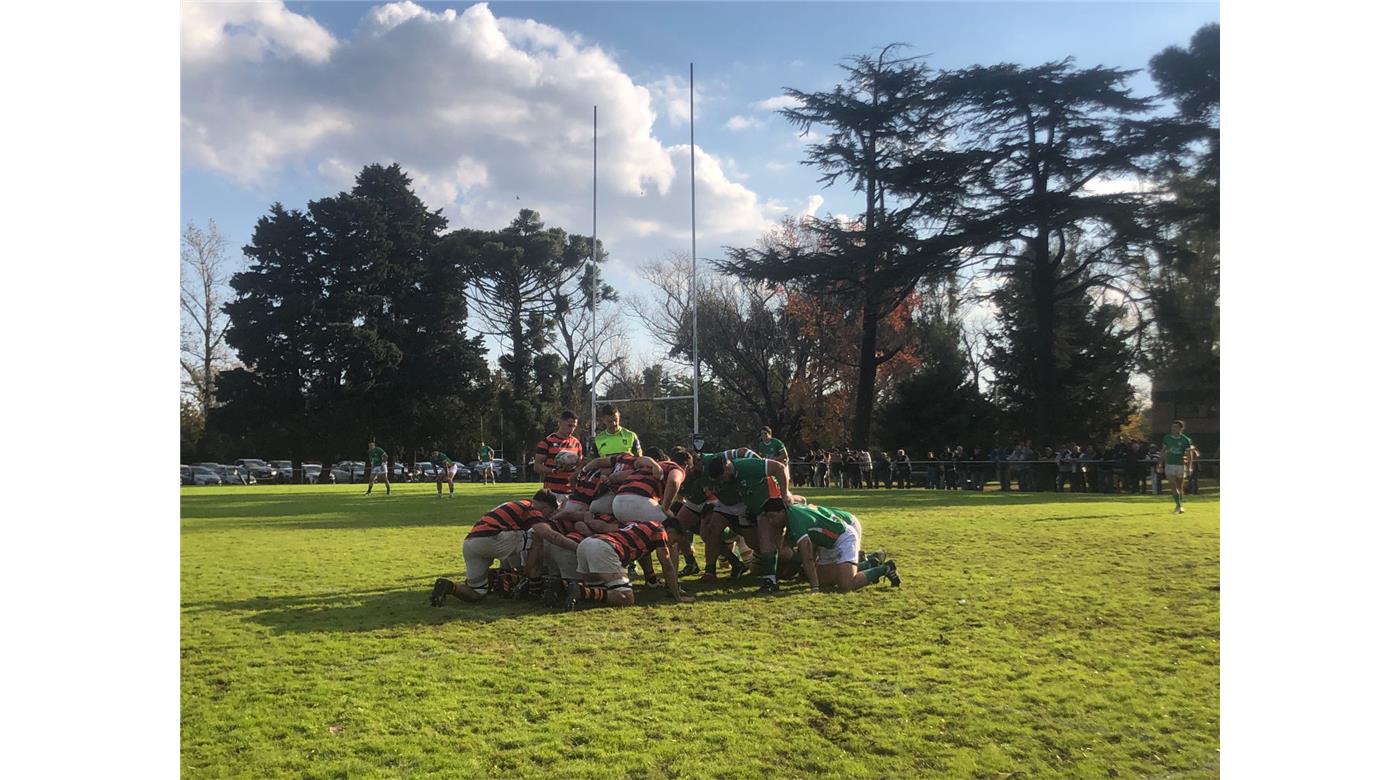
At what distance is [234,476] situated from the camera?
46.9 meters

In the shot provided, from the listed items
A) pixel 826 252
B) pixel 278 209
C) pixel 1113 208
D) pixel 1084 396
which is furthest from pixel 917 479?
pixel 278 209

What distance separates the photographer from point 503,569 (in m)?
8.64

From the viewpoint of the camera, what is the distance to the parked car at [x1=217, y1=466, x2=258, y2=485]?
151 ft

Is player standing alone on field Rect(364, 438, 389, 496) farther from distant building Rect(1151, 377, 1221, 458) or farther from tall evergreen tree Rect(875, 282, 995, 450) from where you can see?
distant building Rect(1151, 377, 1221, 458)

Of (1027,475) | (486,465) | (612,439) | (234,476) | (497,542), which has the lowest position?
(234,476)

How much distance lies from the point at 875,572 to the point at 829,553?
44 cm

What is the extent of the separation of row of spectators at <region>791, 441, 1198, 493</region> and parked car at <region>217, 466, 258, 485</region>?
2652 cm

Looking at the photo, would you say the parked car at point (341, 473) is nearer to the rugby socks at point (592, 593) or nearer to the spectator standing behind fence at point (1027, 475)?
the spectator standing behind fence at point (1027, 475)

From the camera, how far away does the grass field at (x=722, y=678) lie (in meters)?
4.29

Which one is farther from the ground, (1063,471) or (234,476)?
(1063,471)

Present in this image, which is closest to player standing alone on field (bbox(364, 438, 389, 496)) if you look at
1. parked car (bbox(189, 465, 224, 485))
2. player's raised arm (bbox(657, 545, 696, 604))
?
parked car (bbox(189, 465, 224, 485))

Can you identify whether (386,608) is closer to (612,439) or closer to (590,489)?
(590,489)

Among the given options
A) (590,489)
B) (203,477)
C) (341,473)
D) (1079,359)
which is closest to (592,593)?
(590,489)

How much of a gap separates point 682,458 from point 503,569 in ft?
6.42
